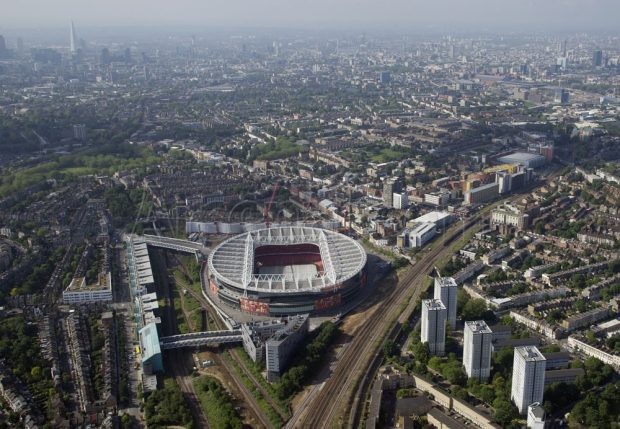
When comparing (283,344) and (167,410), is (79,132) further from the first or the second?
(167,410)

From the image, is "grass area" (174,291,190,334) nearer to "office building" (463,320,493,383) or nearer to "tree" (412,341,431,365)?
"tree" (412,341,431,365)

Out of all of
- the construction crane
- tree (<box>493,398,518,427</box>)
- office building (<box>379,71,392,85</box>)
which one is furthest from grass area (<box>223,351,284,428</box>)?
office building (<box>379,71,392,85</box>)

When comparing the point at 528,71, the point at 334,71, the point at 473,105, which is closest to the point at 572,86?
the point at 528,71

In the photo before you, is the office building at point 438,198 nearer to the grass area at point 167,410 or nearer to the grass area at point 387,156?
the grass area at point 387,156

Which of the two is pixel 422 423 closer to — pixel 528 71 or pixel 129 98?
pixel 129 98

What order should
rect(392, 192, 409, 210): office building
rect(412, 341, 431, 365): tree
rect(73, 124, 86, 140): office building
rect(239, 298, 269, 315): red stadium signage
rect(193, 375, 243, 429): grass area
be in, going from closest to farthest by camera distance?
rect(193, 375, 243, 429): grass area < rect(412, 341, 431, 365): tree < rect(239, 298, 269, 315): red stadium signage < rect(392, 192, 409, 210): office building < rect(73, 124, 86, 140): office building

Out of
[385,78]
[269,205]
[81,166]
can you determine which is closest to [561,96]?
[385,78]

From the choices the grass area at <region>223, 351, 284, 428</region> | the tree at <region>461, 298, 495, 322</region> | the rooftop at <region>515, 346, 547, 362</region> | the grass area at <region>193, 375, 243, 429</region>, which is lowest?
the grass area at <region>223, 351, 284, 428</region>
